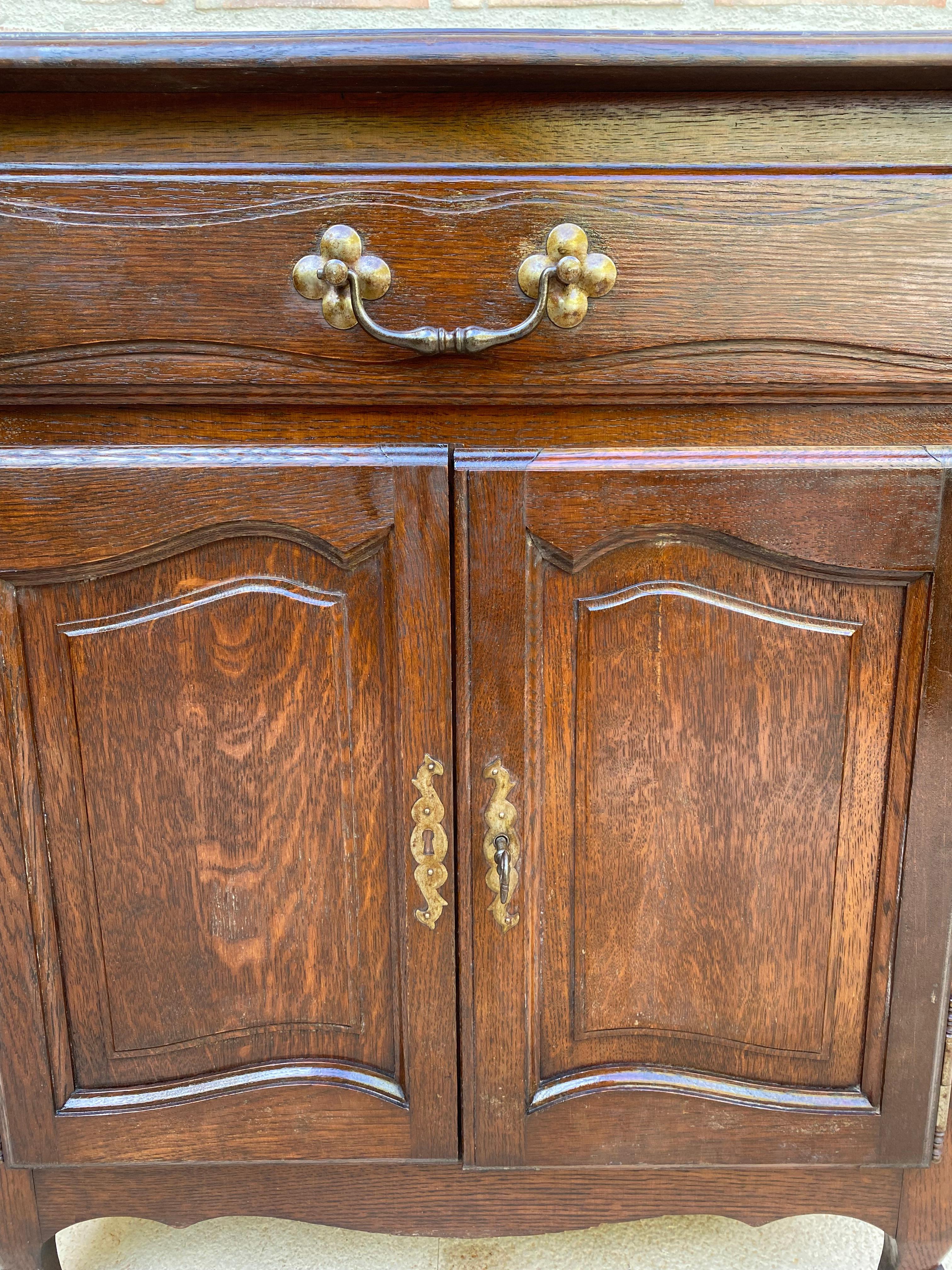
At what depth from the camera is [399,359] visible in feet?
1.88

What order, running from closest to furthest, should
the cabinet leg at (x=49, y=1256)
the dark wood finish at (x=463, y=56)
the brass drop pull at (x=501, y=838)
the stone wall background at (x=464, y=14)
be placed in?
the dark wood finish at (x=463, y=56) → the brass drop pull at (x=501, y=838) → the cabinet leg at (x=49, y=1256) → the stone wall background at (x=464, y=14)

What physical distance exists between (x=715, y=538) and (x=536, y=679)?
5.6 inches

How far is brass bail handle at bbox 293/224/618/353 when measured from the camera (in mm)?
543

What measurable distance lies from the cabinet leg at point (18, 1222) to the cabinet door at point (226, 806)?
0.16ft

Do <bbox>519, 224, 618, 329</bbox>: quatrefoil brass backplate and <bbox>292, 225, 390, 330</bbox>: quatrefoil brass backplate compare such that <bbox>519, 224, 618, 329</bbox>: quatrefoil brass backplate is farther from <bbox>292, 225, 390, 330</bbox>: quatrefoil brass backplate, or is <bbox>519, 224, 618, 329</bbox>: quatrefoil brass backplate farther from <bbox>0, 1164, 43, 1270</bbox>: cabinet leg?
<bbox>0, 1164, 43, 1270</bbox>: cabinet leg

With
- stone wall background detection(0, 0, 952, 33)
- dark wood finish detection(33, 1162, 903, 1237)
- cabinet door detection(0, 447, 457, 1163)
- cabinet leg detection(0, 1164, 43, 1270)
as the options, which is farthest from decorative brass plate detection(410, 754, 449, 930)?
stone wall background detection(0, 0, 952, 33)

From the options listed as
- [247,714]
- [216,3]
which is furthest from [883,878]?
[216,3]

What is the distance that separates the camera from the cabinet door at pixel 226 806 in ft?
1.96

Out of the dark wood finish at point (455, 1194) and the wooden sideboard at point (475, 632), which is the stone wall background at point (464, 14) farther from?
the dark wood finish at point (455, 1194)

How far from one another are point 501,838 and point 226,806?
184 mm

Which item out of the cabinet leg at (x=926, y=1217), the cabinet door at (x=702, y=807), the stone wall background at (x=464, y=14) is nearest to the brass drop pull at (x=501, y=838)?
the cabinet door at (x=702, y=807)

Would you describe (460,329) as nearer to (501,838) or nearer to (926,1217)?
(501,838)

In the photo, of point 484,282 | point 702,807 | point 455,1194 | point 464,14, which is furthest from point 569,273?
point 455,1194

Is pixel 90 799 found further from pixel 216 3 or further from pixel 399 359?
pixel 216 3
